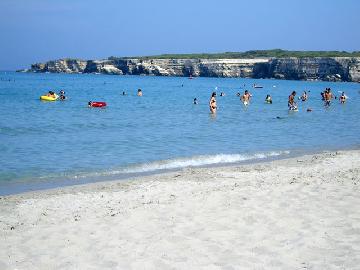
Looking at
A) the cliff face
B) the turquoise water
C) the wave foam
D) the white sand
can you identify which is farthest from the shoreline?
the cliff face

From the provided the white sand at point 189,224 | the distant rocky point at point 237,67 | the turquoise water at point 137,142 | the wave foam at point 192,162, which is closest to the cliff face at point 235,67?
the distant rocky point at point 237,67

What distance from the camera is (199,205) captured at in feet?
→ 30.0

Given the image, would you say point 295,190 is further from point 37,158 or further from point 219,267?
point 37,158

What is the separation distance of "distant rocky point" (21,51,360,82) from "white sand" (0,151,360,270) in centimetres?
12200

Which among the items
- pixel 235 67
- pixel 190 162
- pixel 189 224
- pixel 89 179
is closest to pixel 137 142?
Answer: pixel 190 162

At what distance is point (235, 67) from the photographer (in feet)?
498

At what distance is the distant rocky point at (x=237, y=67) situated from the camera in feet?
415

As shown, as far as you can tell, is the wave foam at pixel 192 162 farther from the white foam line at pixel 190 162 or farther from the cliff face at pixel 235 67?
the cliff face at pixel 235 67

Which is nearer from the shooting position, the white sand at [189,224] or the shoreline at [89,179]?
→ the white sand at [189,224]

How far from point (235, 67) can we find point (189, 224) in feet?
483

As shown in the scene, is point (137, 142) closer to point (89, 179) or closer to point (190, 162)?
point (190, 162)

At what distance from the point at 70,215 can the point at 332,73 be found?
129241 millimetres

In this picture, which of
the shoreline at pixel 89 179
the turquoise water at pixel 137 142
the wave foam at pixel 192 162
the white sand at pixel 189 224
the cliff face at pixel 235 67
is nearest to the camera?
the white sand at pixel 189 224

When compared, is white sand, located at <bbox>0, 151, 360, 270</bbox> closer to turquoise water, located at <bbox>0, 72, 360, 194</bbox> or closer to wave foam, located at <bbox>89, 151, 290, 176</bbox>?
wave foam, located at <bbox>89, 151, 290, 176</bbox>
